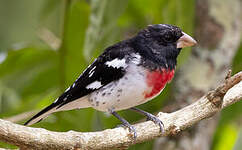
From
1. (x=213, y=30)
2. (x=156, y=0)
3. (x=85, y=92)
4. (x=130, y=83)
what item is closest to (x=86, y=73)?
(x=85, y=92)

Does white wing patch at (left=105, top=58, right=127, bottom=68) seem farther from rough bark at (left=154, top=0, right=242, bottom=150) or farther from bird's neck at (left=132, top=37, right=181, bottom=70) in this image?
rough bark at (left=154, top=0, right=242, bottom=150)

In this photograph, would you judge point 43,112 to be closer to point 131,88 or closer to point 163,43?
point 131,88

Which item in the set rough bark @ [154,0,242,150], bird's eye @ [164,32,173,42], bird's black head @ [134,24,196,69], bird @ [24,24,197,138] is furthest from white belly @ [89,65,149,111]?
rough bark @ [154,0,242,150]

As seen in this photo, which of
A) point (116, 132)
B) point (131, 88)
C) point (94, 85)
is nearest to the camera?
point (116, 132)

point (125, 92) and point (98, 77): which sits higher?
point (98, 77)

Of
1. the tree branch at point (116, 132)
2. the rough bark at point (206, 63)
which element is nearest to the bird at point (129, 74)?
the tree branch at point (116, 132)

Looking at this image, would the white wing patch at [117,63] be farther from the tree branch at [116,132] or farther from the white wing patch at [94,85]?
the tree branch at [116,132]

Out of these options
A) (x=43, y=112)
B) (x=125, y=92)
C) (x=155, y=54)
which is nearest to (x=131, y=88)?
(x=125, y=92)

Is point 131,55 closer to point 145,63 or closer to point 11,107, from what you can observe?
point 145,63
